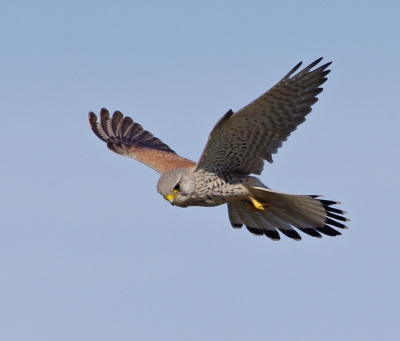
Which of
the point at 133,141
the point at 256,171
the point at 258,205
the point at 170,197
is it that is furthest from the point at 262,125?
the point at 133,141

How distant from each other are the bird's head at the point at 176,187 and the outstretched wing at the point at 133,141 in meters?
1.48

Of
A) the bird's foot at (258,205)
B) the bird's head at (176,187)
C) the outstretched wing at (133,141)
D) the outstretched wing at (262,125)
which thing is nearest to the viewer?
the outstretched wing at (262,125)

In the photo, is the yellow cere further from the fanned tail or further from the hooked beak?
the fanned tail

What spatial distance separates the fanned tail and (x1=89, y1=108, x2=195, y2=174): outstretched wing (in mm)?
977

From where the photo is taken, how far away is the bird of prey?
29.4ft

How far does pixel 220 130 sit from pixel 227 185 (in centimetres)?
79

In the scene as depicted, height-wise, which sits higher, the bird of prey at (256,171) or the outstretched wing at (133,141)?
the outstretched wing at (133,141)

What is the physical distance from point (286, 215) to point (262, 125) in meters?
1.48

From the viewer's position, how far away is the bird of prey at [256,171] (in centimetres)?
897

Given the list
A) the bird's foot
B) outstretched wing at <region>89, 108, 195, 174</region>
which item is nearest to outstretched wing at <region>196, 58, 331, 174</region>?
the bird's foot

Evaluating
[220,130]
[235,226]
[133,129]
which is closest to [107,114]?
[133,129]

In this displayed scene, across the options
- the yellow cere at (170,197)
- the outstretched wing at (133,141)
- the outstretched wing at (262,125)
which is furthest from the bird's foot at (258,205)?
the outstretched wing at (133,141)

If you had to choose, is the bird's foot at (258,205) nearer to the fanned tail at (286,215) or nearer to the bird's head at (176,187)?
the fanned tail at (286,215)

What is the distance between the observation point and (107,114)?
12820mm
